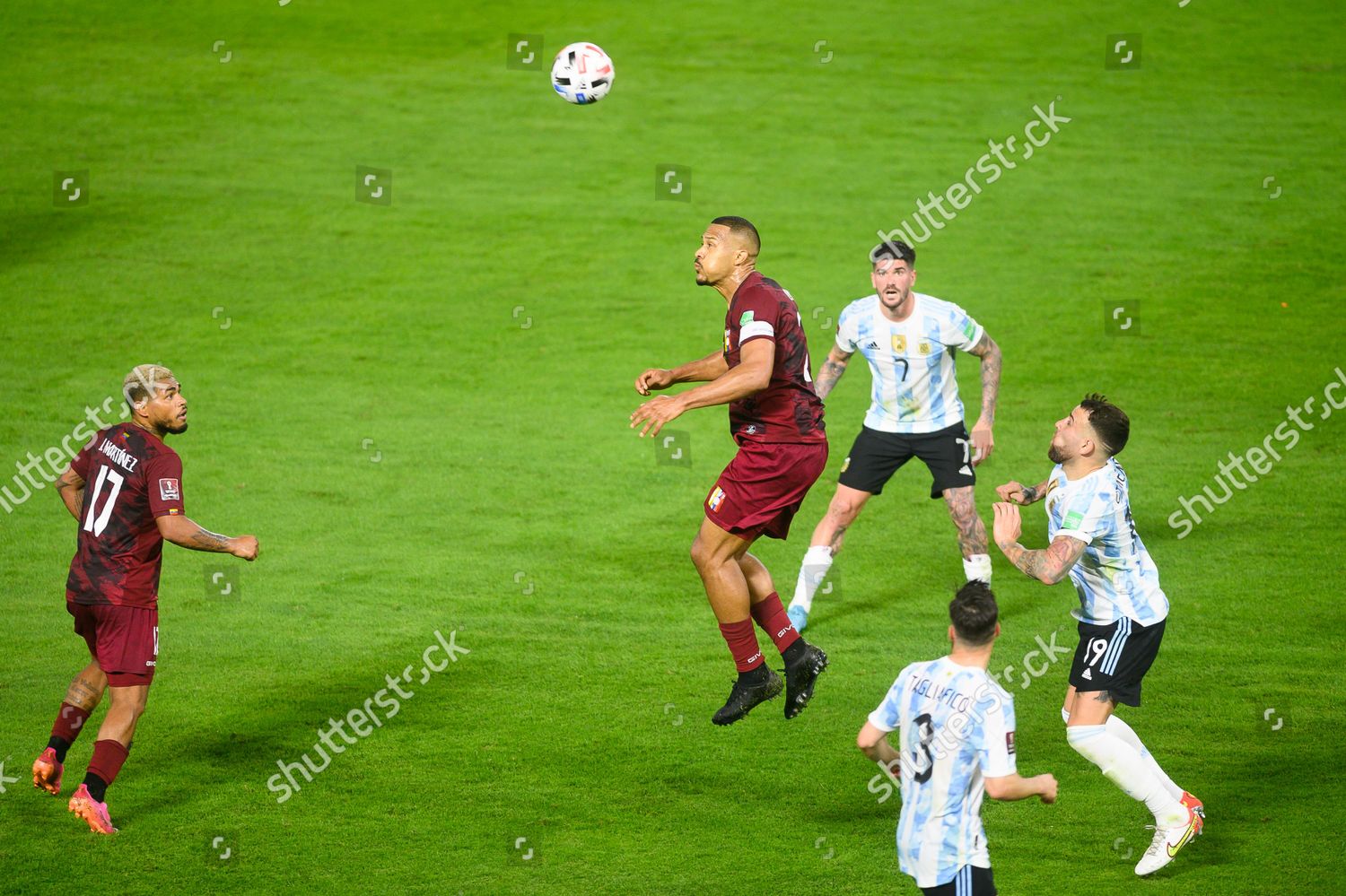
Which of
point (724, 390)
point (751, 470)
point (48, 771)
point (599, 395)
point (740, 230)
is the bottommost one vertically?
point (48, 771)

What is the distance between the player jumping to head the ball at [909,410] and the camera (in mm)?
9180

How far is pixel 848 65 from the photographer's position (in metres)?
21.8

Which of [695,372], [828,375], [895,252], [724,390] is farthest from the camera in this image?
[828,375]

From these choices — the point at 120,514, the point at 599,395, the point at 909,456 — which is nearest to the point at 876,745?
the point at 120,514

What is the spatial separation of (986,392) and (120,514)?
5469mm

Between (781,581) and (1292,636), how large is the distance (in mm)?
3489

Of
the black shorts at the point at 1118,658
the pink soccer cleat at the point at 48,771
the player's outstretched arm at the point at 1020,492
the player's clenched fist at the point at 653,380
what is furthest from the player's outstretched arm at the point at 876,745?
the pink soccer cleat at the point at 48,771

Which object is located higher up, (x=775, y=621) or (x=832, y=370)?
(x=832, y=370)

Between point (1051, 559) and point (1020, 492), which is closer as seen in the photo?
point (1051, 559)

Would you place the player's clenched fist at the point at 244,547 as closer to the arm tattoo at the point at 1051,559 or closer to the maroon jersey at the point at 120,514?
the maroon jersey at the point at 120,514

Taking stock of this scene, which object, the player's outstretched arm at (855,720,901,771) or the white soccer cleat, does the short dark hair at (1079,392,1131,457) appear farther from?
the player's outstretched arm at (855,720,901,771)

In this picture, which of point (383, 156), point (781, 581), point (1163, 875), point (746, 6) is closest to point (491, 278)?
point (383, 156)

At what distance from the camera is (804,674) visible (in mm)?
7535

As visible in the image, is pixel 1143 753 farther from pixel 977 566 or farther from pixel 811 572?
pixel 811 572
